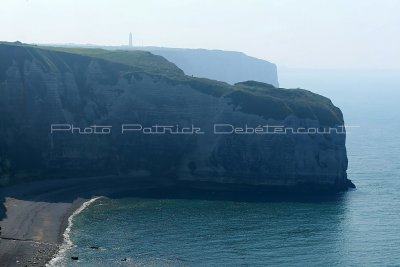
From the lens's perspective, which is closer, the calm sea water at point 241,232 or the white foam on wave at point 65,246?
the white foam on wave at point 65,246

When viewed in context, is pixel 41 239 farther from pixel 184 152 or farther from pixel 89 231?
pixel 184 152

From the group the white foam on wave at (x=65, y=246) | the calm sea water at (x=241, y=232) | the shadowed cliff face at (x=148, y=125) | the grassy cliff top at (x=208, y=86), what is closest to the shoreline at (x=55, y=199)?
the white foam on wave at (x=65, y=246)

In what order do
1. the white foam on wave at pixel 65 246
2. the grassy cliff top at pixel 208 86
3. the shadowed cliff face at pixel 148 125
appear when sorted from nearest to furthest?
the white foam on wave at pixel 65 246
the shadowed cliff face at pixel 148 125
the grassy cliff top at pixel 208 86

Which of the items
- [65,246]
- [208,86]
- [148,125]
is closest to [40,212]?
[65,246]

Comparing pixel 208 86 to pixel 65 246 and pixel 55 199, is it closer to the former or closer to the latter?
pixel 55 199

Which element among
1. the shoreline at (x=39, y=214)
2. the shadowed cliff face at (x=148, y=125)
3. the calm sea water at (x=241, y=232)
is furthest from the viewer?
the shadowed cliff face at (x=148, y=125)

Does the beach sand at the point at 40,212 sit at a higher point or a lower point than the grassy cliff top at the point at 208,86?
lower

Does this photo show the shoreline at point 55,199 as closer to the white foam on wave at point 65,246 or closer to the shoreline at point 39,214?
the shoreline at point 39,214
